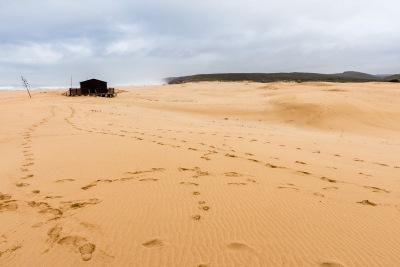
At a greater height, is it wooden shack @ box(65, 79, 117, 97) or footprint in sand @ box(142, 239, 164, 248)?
wooden shack @ box(65, 79, 117, 97)

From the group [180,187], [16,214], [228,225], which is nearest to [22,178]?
[16,214]

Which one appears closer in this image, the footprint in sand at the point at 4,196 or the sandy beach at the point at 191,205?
the sandy beach at the point at 191,205

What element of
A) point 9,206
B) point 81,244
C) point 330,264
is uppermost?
point 9,206

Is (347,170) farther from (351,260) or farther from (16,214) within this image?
(16,214)

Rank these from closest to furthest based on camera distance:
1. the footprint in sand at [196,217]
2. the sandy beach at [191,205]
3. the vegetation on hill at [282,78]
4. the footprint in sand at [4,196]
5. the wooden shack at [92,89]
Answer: the sandy beach at [191,205] < the footprint in sand at [196,217] < the footprint in sand at [4,196] < the wooden shack at [92,89] < the vegetation on hill at [282,78]

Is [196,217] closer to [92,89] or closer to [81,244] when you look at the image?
[81,244]

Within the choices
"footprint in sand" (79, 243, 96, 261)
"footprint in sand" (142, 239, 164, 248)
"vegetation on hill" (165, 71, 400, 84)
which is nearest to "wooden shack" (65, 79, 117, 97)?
"footprint in sand" (79, 243, 96, 261)

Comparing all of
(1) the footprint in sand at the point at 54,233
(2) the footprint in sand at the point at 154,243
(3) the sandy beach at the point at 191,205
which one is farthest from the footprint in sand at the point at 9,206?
(2) the footprint in sand at the point at 154,243

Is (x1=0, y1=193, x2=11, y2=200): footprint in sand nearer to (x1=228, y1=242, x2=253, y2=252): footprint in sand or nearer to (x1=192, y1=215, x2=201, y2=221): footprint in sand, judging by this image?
(x1=192, y1=215, x2=201, y2=221): footprint in sand

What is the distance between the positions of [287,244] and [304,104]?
54.0 ft

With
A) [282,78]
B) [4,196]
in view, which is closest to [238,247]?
[4,196]

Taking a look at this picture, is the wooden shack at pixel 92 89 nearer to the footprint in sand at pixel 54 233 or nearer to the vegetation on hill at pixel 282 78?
the footprint in sand at pixel 54 233

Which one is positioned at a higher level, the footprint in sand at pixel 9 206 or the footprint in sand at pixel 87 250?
the footprint in sand at pixel 9 206

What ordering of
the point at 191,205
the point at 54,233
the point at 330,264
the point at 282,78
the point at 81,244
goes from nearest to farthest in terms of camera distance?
1. the point at 330,264
2. the point at 81,244
3. the point at 54,233
4. the point at 191,205
5. the point at 282,78
